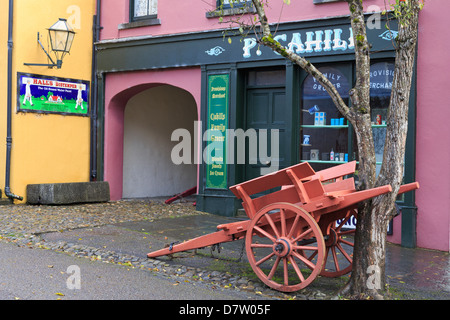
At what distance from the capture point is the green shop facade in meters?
9.20

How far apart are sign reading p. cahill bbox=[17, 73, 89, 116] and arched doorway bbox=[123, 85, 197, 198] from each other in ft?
4.32

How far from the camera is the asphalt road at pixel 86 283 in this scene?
516cm

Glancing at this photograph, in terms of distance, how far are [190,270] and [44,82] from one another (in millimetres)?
7384

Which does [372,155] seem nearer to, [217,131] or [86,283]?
[86,283]

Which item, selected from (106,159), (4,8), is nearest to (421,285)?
(106,159)

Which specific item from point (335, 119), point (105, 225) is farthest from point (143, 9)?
point (105, 225)

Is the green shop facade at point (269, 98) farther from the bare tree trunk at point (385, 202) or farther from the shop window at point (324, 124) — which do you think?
the bare tree trunk at point (385, 202)

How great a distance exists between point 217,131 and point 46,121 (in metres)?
3.99

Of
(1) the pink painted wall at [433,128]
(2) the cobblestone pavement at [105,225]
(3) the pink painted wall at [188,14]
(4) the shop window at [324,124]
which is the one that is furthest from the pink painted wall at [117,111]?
(1) the pink painted wall at [433,128]

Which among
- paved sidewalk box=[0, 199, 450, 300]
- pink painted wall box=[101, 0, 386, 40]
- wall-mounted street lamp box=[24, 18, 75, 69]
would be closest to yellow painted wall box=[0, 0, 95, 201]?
wall-mounted street lamp box=[24, 18, 75, 69]

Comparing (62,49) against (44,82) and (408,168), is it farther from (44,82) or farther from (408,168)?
(408,168)

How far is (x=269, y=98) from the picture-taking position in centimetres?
1081

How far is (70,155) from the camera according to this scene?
12.8m

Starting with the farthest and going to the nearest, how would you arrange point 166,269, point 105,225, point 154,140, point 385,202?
1. point 154,140
2. point 105,225
3. point 166,269
4. point 385,202
